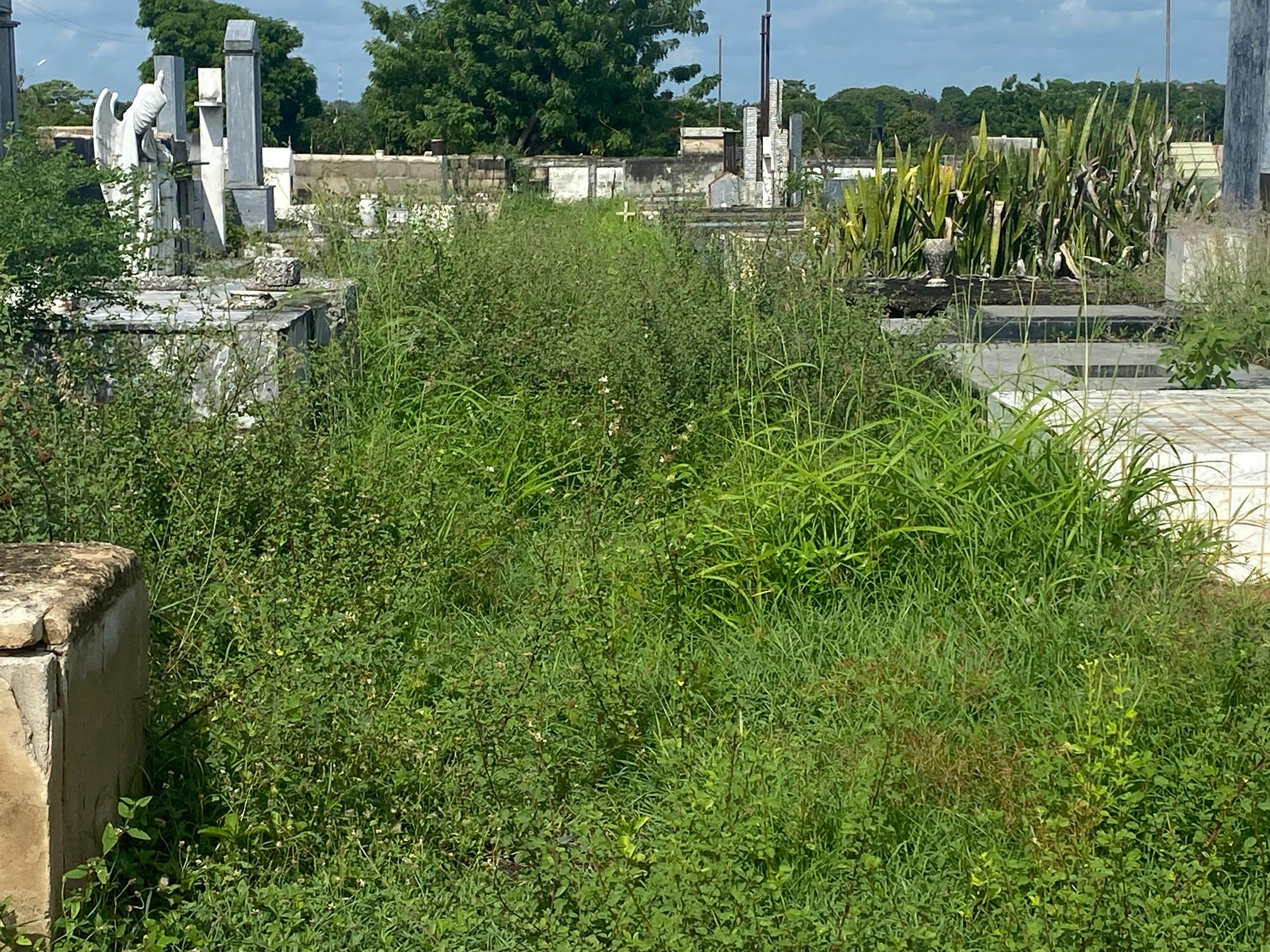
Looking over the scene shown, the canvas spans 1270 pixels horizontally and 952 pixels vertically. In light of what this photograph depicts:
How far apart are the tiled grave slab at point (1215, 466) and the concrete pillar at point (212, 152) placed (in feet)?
28.3

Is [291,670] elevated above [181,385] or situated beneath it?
situated beneath

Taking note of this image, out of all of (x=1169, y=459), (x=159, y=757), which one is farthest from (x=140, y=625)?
(x=1169, y=459)

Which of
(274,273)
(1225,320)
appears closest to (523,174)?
(274,273)

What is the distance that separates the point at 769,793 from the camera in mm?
2934

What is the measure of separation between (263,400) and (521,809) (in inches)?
99.4

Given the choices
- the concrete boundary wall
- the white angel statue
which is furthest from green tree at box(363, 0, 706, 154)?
the white angel statue

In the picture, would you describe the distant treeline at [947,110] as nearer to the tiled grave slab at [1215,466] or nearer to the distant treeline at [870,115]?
the distant treeline at [870,115]

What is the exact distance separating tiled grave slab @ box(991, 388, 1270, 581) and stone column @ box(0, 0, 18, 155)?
7427 millimetres

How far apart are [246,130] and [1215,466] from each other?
11733mm

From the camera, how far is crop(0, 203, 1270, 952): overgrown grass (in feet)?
8.47

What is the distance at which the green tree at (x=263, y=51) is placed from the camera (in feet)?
193

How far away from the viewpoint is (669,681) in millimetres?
3535

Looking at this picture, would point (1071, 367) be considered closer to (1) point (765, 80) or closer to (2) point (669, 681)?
(2) point (669, 681)

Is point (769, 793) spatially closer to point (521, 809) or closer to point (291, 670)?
point (521, 809)
